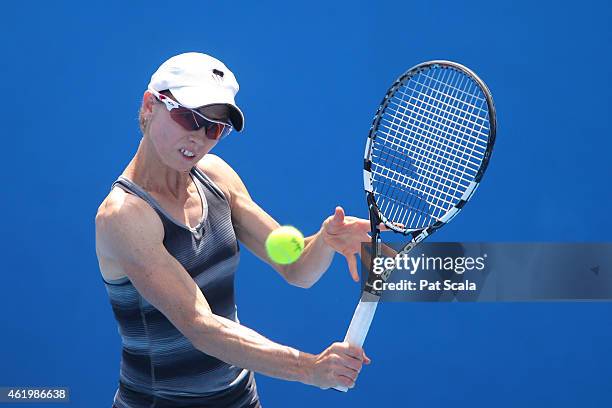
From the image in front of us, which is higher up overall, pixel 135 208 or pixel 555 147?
pixel 555 147

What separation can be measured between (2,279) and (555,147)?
2.07 meters

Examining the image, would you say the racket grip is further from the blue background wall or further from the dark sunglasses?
the blue background wall

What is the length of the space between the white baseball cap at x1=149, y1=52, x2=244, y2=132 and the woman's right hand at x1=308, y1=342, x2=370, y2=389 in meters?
0.50

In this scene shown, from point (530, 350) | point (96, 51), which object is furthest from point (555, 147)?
point (96, 51)

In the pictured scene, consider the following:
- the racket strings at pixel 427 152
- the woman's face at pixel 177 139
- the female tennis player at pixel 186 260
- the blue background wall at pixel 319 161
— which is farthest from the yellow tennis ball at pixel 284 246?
the blue background wall at pixel 319 161

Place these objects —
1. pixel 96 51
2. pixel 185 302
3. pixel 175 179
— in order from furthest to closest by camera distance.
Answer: pixel 96 51, pixel 175 179, pixel 185 302

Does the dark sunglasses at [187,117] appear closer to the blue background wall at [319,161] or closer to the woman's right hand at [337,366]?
the woman's right hand at [337,366]

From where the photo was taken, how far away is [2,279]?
12.3ft

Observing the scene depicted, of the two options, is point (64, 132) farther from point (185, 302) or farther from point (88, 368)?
point (185, 302)

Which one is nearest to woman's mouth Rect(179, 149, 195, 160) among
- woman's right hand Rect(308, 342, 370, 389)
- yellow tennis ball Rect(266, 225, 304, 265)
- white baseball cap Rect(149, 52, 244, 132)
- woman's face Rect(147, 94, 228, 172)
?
woman's face Rect(147, 94, 228, 172)

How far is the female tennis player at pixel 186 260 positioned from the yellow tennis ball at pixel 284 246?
8 centimetres

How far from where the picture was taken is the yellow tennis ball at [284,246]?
2.36m

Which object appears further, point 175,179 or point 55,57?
point 55,57

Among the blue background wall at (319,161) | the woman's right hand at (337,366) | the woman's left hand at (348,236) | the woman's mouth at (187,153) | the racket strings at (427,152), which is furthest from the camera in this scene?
the blue background wall at (319,161)
